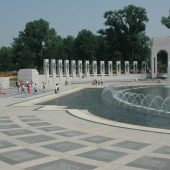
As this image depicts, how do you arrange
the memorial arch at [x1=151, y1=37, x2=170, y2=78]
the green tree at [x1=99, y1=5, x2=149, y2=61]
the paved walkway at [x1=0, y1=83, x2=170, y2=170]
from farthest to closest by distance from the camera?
the green tree at [x1=99, y1=5, x2=149, y2=61] < the memorial arch at [x1=151, y1=37, x2=170, y2=78] < the paved walkway at [x1=0, y1=83, x2=170, y2=170]

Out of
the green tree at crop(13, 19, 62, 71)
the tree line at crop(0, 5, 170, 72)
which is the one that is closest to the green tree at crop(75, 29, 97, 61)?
the tree line at crop(0, 5, 170, 72)

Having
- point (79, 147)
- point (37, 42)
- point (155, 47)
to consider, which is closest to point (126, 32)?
point (155, 47)

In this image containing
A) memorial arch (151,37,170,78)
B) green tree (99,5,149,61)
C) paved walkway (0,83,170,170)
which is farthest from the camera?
green tree (99,5,149,61)

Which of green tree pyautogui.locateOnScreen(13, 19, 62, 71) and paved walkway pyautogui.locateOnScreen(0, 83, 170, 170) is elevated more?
green tree pyautogui.locateOnScreen(13, 19, 62, 71)

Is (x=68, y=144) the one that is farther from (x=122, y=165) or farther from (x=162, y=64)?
(x=162, y=64)

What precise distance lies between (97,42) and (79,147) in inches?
3113

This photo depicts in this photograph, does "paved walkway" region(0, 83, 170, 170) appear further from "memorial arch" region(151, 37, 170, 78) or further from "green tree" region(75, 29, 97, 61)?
"green tree" region(75, 29, 97, 61)

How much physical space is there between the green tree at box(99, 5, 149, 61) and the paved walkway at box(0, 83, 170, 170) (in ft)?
229

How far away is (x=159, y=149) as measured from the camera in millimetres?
10836

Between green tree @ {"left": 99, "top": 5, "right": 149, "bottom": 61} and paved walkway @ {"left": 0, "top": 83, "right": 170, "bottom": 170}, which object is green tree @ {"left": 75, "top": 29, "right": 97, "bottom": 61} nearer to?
green tree @ {"left": 99, "top": 5, "right": 149, "bottom": 61}

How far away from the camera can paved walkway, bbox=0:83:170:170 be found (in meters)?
9.38

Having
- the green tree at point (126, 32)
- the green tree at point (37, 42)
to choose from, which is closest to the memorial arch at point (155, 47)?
the green tree at point (126, 32)

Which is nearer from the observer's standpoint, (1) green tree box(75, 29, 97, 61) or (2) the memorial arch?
(2) the memorial arch

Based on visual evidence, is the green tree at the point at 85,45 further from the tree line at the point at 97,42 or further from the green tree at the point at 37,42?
the green tree at the point at 37,42
